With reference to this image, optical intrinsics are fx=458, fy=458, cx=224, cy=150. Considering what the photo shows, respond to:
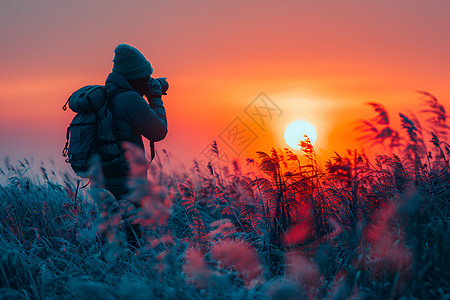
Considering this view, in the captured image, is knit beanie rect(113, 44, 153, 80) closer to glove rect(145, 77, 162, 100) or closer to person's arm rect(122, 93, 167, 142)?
glove rect(145, 77, 162, 100)

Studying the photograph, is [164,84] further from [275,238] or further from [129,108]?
[275,238]

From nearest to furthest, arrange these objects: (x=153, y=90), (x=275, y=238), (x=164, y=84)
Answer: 1. (x=275, y=238)
2. (x=153, y=90)
3. (x=164, y=84)

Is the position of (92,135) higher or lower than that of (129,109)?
lower

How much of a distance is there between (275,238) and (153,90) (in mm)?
1944

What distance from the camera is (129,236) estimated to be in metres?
4.54

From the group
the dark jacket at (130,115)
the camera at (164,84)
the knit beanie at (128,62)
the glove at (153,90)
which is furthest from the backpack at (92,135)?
the camera at (164,84)

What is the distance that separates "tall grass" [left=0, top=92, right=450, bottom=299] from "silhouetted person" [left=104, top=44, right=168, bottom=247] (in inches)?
10.9

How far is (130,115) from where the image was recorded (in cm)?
435

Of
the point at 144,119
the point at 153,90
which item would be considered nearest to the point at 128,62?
the point at 153,90

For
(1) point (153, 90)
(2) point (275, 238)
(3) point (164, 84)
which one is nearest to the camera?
(2) point (275, 238)

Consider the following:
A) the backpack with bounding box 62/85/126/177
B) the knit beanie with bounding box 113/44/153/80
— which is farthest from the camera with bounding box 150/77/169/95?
the backpack with bounding box 62/85/126/177

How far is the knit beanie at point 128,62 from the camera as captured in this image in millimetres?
4531

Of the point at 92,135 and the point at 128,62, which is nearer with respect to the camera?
the point at 92,135

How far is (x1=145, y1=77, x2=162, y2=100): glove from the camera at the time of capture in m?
4.72
